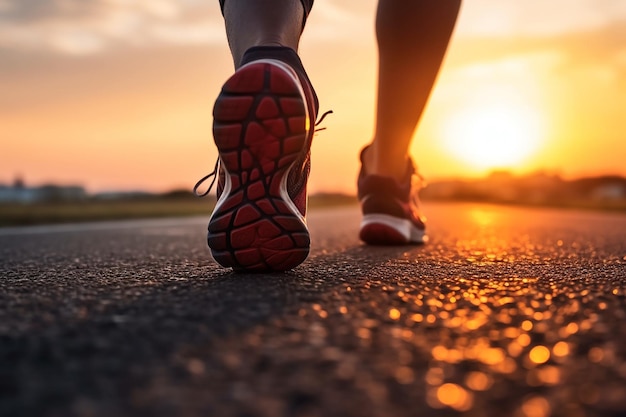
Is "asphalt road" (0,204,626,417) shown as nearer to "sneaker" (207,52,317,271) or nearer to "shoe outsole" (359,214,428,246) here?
"sneaker" (207,52,317,271)

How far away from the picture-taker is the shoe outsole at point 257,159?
4.49 ft

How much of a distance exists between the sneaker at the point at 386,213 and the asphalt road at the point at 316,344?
0.88 m

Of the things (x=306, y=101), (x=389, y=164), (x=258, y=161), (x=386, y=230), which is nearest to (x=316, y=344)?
(x=258, y=161)

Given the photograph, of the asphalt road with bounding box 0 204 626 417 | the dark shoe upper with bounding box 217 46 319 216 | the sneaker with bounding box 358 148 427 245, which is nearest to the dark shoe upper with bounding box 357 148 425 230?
the sneaker with bounding box 358 148 427 245

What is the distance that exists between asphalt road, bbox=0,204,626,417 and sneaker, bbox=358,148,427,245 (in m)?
0.88

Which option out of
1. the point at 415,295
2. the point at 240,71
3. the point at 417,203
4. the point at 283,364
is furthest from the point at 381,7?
the point at 283,364

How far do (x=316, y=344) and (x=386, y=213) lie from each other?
5.18 feet

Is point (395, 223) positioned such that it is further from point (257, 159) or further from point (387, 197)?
point (257, 159)

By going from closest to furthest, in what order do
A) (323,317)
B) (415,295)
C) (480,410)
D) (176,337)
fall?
(480,410), (176,337), (323,317), (415,295)

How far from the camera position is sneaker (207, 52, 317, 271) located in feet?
4.49

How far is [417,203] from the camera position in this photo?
263cm

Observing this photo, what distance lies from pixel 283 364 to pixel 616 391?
336mm

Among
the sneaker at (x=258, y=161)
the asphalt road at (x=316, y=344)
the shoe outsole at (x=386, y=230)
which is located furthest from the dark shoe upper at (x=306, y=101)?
the shoe outsole at (x=386, y=230)

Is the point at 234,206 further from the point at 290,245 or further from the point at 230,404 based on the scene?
the point at 230,404
